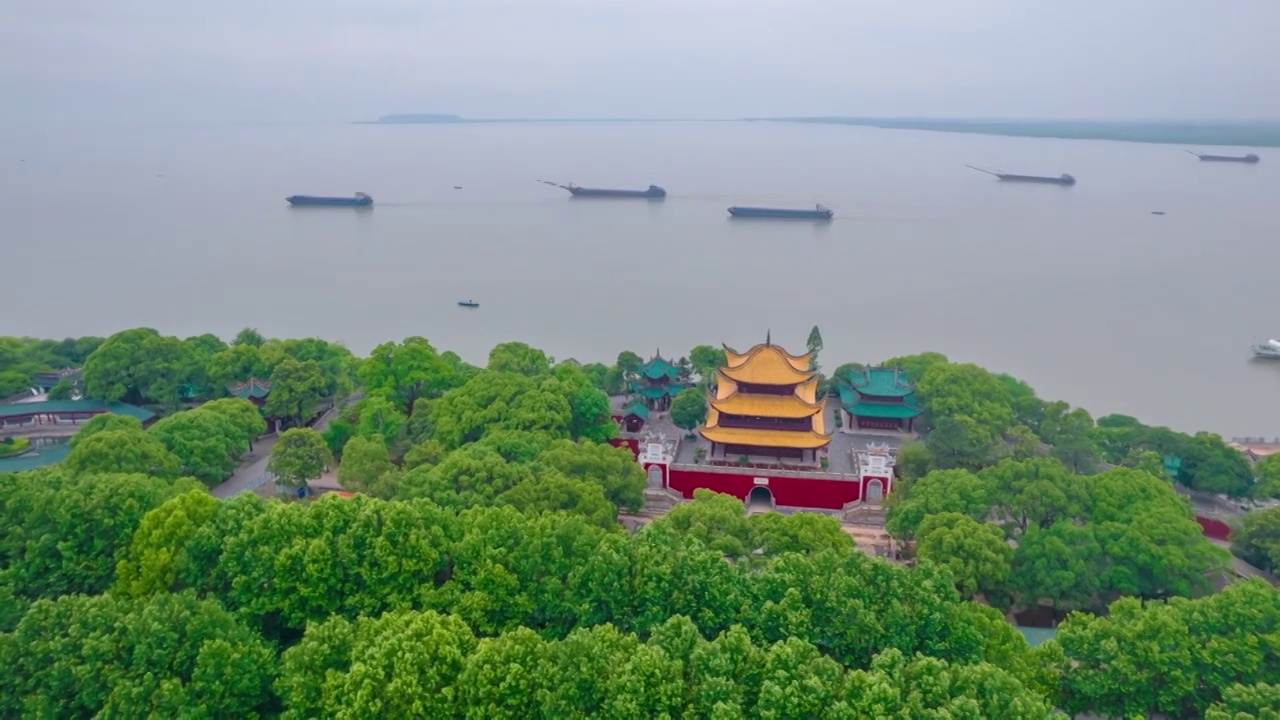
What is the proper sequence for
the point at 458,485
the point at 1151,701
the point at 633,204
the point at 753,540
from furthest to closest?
1. the point at 633,204
2. the point at 458,485
3. the point at 753,540
4. the point at 1151,701

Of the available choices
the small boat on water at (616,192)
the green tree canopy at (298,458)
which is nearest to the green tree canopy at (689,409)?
the green tree canopy at (298,458)

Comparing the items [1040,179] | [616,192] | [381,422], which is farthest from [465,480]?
[1040,179]

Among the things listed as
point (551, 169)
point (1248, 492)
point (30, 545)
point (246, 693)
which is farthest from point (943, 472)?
point (551, 169)

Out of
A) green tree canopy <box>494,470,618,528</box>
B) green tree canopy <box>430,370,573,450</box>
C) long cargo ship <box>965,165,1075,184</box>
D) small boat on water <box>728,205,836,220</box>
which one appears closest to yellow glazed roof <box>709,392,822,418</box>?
green tree canopy <box>430,370,573,450</box>

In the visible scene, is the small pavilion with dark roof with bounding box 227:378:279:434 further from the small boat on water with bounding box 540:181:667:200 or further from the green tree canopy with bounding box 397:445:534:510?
the small boat on water with bounding box 540:181:667:200

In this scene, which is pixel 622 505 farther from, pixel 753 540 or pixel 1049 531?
pixel 1049 531

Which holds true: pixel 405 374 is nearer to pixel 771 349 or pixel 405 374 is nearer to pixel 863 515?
pixel 771 349
